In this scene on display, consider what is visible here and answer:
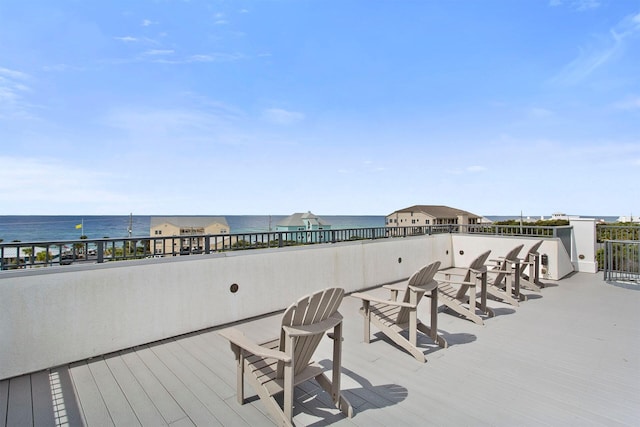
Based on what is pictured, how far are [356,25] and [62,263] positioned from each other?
26.1ft

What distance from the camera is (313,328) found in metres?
1.89

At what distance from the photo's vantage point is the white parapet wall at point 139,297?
108 inches

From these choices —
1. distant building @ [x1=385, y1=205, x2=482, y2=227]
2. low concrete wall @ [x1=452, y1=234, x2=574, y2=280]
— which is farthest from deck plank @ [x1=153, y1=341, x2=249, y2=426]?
distant building @ [x1=385, y1=205, x2=482, y2=227]

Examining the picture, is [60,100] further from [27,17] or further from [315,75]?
[315,75]

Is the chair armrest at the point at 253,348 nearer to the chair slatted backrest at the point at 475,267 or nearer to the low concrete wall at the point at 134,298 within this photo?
the low concrete wall at the point at 134,298

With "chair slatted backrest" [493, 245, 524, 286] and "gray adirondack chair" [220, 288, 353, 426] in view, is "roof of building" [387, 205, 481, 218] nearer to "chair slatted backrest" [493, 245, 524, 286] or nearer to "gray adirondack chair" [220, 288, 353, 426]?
"chair slatted backrest" [493, 245, 524, 286]

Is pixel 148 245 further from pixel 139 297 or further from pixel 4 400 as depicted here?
pixel 4 400

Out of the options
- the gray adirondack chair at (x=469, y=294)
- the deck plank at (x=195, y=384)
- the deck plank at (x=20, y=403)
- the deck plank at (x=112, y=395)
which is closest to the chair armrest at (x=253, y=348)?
the deck plank at (x=195, y=384)

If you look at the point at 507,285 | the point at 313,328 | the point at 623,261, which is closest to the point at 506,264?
the point at 507,285

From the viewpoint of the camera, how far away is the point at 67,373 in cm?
274

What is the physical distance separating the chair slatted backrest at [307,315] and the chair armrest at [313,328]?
0.02 m

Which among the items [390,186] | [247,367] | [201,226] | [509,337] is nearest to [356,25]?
[201,226]

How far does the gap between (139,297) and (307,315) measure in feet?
8.19

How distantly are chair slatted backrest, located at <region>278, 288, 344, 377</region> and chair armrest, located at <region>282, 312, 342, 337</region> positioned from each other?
0.07 feet
